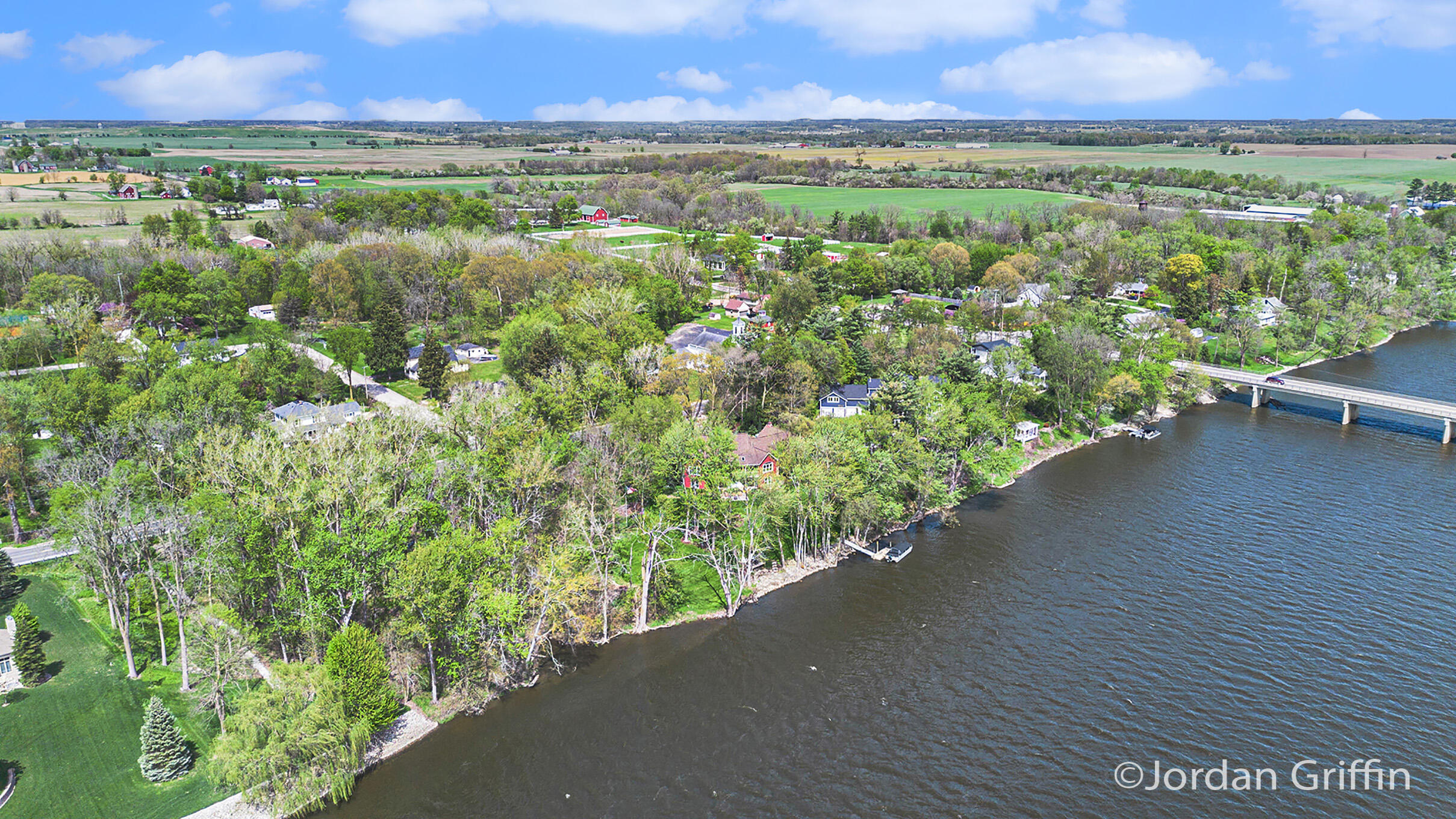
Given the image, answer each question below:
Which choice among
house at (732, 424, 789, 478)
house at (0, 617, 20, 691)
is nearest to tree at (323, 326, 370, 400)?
house at (0, 617, 20, 691)

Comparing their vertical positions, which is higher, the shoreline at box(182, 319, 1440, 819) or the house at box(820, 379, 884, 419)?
the house at box(820, 379, 884, 419)

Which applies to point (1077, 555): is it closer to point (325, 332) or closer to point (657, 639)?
point (657, 639)

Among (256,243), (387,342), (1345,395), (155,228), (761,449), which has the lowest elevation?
(1345,395)

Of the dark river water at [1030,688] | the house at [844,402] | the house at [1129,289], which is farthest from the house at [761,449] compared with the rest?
the house at [1129,289]

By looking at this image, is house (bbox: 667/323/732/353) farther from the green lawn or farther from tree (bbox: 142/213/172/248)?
tree (bbox: 142/213/172/248)

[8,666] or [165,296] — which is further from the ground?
[165,296]

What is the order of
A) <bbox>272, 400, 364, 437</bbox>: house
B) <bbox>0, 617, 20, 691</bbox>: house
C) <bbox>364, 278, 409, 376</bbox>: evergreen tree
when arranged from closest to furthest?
<bbox>0, 617, 20, 691</bbox>: house < <bbox>272, 400, 364, 437</bbox>: house < <bbox>364, 278, 409, 376</bbox>: evergreen tree

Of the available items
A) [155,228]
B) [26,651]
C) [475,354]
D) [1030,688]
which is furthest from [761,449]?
[155,228]

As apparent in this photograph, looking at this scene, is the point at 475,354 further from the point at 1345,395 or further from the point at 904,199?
the point at 904,199
